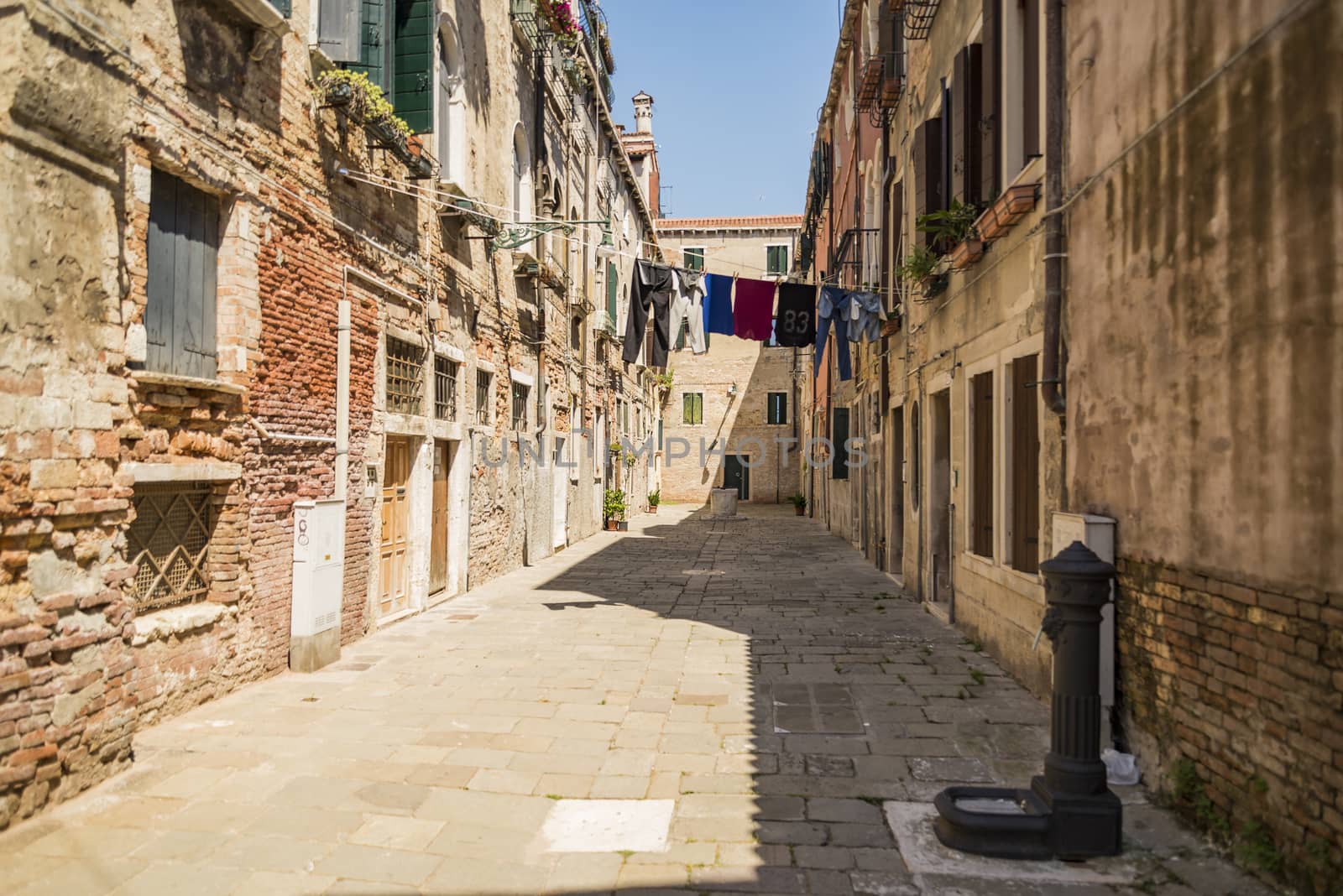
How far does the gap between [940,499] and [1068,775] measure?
6.56 m

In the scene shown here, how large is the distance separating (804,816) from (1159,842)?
4.99 ft

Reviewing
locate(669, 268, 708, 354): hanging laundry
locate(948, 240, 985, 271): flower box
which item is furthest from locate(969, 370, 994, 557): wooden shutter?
locate(669, 268, 708, 354): hanging laundry

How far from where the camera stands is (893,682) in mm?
6789

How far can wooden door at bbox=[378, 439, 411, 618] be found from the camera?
30.0 feet

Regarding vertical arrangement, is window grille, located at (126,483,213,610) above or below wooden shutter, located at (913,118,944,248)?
below

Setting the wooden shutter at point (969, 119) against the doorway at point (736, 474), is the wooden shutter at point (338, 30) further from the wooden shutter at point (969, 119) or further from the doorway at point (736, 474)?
the doorway at point (736, 474)

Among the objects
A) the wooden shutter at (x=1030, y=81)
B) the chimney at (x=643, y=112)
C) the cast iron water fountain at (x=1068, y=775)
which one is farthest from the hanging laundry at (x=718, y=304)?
the chimney at (x=643, y=112)

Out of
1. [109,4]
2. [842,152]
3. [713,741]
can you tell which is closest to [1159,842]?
[713,741]

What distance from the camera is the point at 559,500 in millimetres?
16953

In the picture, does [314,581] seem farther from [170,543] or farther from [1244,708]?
[1244,708]

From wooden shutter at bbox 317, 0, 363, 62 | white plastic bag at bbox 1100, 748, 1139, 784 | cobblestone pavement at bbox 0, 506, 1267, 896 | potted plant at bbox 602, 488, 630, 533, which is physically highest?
wooden shutter at bbox 317, 0, 363, 62

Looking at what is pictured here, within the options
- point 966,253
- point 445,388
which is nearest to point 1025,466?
point 966,253

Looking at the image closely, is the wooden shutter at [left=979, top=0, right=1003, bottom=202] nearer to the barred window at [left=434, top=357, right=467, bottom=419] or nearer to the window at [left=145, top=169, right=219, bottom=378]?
the window at [left=145, top=169, right=219, bottom=378]

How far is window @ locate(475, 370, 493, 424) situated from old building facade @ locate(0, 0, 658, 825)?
0.04 m
